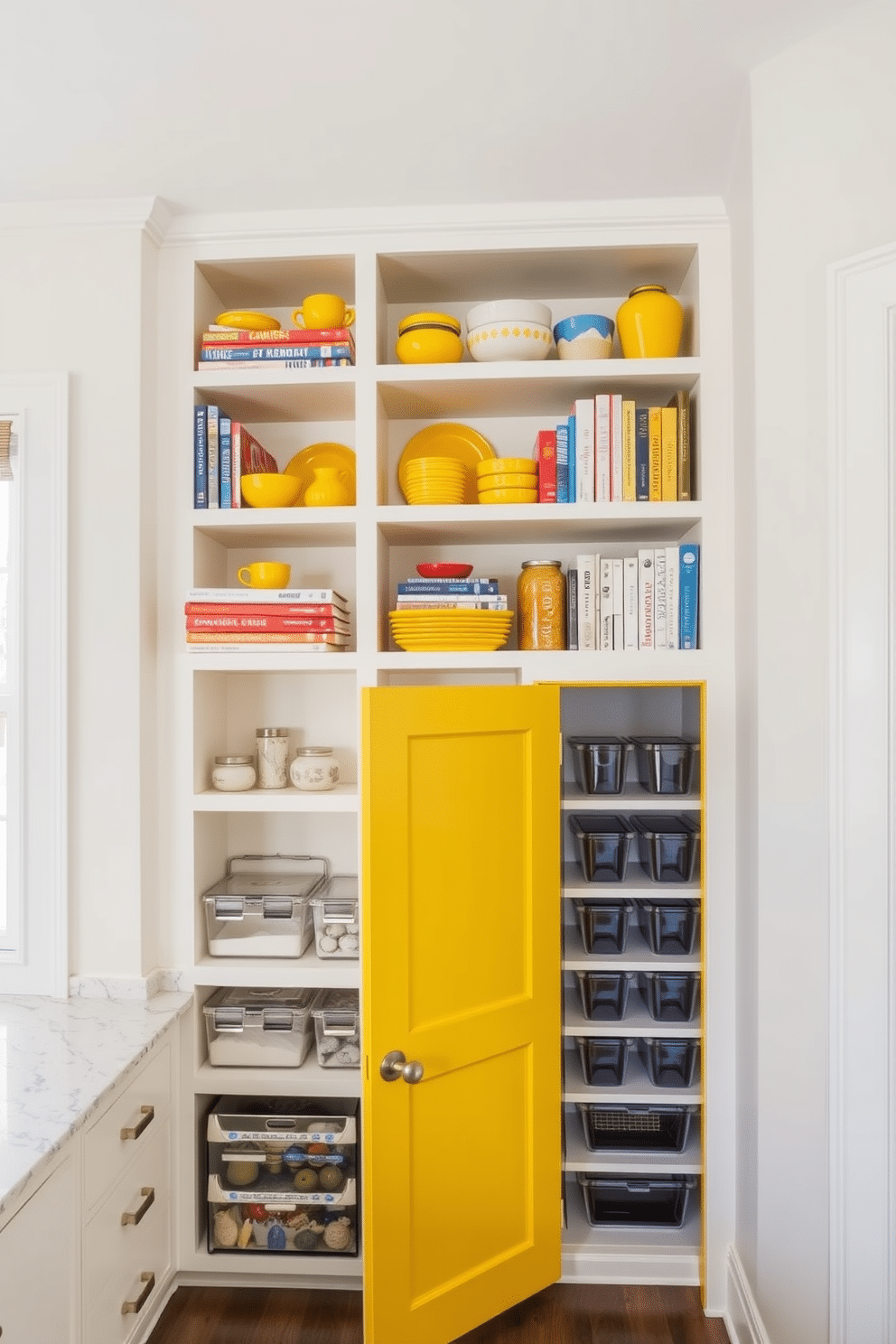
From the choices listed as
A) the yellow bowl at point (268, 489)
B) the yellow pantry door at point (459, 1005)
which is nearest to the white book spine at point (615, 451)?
the yellow pantry door at point (459, 1005)

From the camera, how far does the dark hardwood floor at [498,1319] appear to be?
81.4 inches

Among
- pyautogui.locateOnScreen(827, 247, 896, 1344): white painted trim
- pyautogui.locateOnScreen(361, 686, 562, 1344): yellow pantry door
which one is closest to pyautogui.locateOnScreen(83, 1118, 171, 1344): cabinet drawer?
pyautogui.locateOnScreen(361, 686, 562, 1344): yellow pantry door

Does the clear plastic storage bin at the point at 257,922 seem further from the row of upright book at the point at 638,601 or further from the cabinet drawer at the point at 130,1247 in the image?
the row of upright book at the point at 638,601

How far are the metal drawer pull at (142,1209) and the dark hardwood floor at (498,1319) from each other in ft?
1.14

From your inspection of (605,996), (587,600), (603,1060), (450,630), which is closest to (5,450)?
(450,630)

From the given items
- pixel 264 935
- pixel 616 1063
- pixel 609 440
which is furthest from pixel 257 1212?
pixel 609 440

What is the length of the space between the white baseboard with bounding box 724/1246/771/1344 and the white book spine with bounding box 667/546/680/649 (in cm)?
150

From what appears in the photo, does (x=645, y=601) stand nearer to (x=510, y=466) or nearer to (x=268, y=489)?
(x=510, y=466)

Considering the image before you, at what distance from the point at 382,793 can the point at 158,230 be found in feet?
5.28

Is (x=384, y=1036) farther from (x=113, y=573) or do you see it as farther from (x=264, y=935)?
(x=113, y=573)

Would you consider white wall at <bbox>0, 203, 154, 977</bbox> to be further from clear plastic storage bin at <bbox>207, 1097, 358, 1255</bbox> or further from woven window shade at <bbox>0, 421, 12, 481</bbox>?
clear plastic storage bin at <bbox>207, 1097, 358, 1255</bbox>

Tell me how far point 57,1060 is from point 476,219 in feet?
7.32

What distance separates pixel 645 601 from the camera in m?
2.23

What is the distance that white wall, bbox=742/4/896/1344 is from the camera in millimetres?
1747
